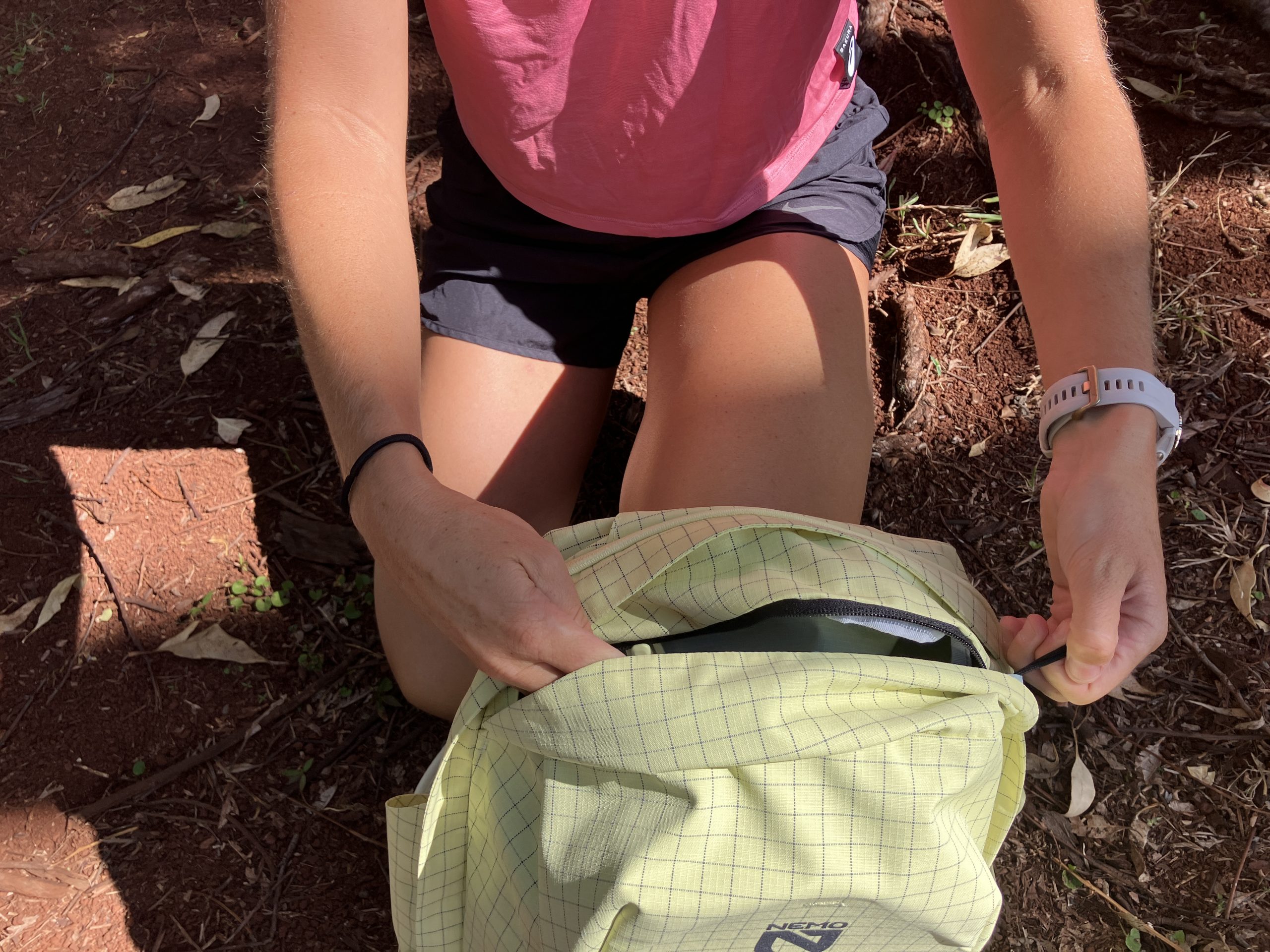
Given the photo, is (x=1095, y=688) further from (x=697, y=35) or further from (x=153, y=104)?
(x=153, y=104)

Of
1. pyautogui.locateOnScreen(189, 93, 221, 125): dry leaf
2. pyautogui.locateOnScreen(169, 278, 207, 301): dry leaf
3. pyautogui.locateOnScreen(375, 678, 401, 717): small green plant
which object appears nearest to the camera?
pyautogui.locateOnScreen(375, 678, 401, 717): small green plant

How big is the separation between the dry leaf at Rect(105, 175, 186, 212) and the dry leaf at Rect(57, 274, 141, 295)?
277 millimetres

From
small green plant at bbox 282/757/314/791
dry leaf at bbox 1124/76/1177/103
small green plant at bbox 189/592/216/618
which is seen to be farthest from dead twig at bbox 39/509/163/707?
dry leaf at bbox 1124/76/1177/103

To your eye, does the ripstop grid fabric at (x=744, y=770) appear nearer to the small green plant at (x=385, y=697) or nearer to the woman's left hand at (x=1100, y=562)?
the woman's left hand at (x=1100, y=562)

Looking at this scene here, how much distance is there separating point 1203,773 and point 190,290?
9.25 ft

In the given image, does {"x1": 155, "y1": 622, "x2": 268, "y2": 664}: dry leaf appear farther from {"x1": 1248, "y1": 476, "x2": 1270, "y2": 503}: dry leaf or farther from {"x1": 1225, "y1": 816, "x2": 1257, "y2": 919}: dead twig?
{"x1": 1248, "y1": 476, "x2": 1270, "y2": 503}: dry leaf

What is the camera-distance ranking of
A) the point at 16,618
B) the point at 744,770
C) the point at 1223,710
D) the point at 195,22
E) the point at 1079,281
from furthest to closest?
the point at 195,22 → the point at 16,618 → the point at 1223,710 → the point at 1079,281 → the point at 744,770

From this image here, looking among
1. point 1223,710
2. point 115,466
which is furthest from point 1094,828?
point 115,466

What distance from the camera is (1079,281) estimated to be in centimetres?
133

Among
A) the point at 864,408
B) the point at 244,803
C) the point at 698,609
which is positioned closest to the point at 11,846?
the point at 244,803

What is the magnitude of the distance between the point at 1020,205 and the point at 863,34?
157cm

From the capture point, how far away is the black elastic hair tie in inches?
50.8

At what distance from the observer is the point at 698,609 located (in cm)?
113

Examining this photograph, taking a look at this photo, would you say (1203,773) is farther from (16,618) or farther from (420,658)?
(16,618)
